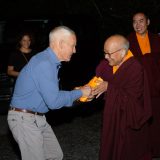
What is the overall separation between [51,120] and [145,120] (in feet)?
11.0

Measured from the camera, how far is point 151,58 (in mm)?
5562

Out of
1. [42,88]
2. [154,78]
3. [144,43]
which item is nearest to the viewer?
[42,88]

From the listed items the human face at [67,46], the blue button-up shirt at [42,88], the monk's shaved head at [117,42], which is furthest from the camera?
the monk's shaved head at [117,42]

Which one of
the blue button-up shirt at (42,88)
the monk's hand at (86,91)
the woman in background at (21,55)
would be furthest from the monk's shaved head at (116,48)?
the woman in background at (21,55)

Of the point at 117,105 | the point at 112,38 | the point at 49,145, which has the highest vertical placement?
the point at 112,38

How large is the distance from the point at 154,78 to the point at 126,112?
4.87ft

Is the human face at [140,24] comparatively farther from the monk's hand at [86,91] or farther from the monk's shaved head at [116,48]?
the monk's hand at [86,91]

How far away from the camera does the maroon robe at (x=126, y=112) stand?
13.7 ft

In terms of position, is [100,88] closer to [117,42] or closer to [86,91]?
[86,91]

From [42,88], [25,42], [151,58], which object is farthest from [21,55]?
[42,88]

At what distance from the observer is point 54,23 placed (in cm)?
780

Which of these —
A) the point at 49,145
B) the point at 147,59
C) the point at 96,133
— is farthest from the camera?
the point at 96,133

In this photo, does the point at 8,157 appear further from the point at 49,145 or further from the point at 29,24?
the point at 29,24

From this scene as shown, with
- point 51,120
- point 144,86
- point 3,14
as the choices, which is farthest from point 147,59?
point 3,14
